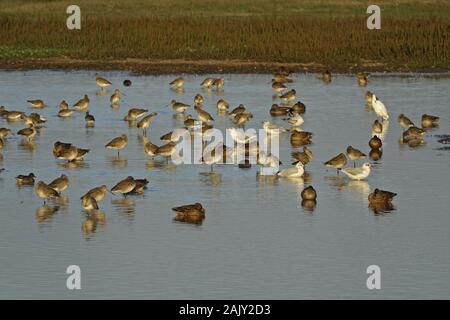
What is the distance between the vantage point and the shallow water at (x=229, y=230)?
13.5 meters

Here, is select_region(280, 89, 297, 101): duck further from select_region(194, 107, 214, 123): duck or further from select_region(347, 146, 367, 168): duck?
select_region(347, 146, 367, 168): duck

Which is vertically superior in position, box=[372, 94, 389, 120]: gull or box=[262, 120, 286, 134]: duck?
box=[372, 94, 389, 120]: gull

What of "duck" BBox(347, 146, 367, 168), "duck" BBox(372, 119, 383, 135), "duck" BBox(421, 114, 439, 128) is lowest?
"duck" BBox(347, 146, 367, 168)

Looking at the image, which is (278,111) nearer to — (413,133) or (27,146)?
(413,133)

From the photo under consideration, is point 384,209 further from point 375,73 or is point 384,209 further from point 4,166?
point 375,73

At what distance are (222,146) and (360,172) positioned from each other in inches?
105

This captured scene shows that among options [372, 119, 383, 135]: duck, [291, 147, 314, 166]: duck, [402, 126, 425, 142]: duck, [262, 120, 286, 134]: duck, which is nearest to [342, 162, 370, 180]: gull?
[291, 147, 314, 166]: duck

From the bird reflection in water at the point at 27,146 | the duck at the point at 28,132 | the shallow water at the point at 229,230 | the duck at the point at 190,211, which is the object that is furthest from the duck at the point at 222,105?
the duck at the point at 190,211

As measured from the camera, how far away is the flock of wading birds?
17516mm

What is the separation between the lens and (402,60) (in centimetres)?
3759

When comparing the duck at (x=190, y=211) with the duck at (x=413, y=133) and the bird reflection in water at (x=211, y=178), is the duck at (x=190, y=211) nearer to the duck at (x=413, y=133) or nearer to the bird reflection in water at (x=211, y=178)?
the bird reflection in water at (x=211, y=178)

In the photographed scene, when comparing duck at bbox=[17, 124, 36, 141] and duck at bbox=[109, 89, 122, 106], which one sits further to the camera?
duck at bbox=[109, 89, 122, 106]

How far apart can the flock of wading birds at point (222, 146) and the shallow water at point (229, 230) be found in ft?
0.63

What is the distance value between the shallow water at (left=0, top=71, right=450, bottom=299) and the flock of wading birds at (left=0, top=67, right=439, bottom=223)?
192mm
